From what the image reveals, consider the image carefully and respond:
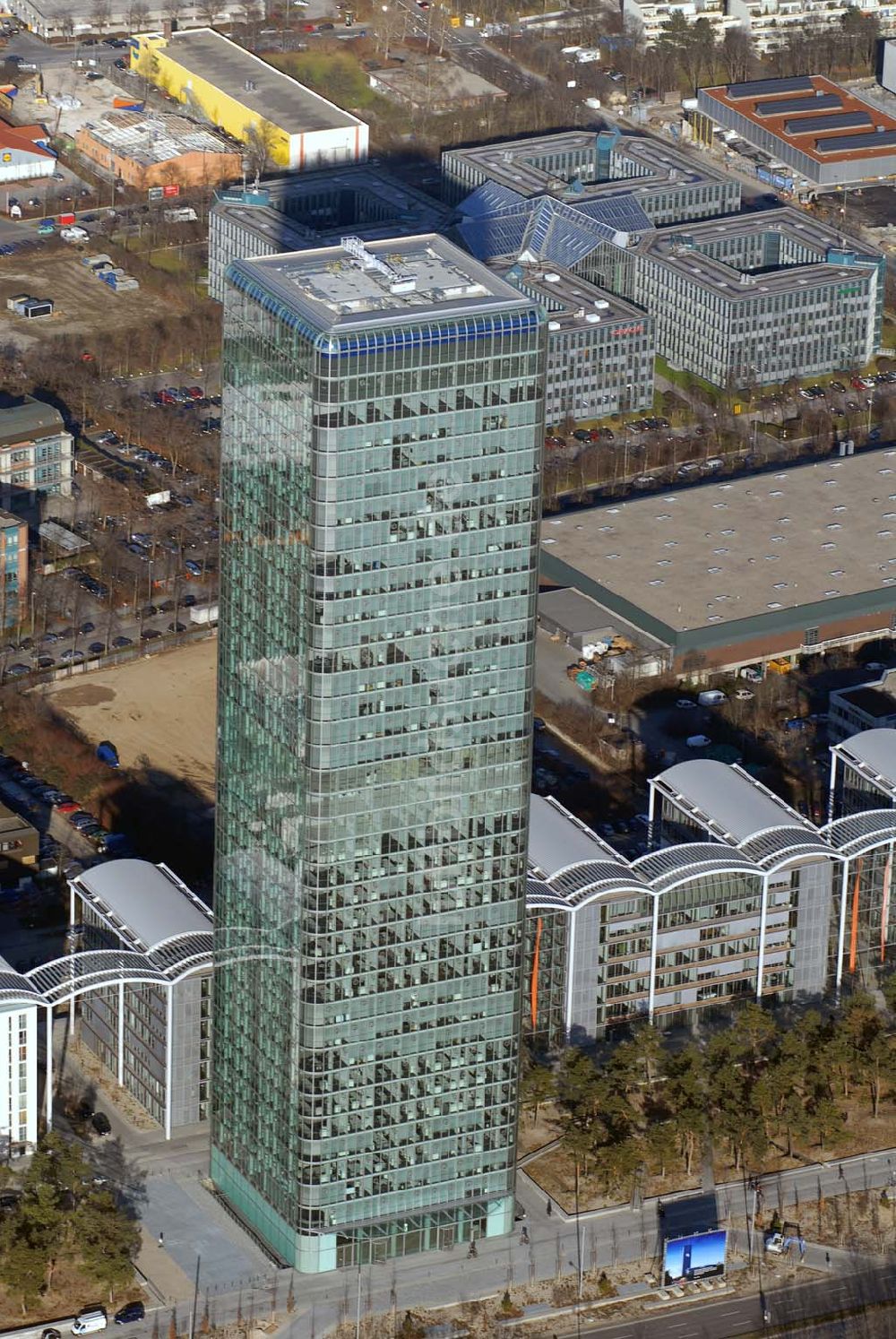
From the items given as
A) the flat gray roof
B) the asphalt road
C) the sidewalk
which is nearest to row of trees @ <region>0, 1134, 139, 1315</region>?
the sidewalk

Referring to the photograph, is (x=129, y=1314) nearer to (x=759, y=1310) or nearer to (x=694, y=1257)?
(x=694, y=1257)

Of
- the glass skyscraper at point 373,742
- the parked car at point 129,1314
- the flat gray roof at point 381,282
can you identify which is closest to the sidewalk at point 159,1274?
the parked car at point 129,1314

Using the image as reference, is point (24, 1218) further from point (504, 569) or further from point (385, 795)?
point (504, 569)

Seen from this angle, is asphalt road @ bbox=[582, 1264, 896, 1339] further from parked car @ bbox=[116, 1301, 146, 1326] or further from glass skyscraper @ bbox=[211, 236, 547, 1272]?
parked car @ bbox=[116, 1301, 146, 1326]

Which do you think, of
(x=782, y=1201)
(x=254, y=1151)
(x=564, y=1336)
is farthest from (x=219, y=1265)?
(x=782, y=1201)

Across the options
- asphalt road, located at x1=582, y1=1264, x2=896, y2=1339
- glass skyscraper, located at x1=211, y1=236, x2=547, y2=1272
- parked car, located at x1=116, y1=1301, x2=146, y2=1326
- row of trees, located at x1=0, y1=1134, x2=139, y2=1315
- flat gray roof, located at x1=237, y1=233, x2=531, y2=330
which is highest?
flat gray roof, located at x1=237, y1=233, x2=531, y2=330
